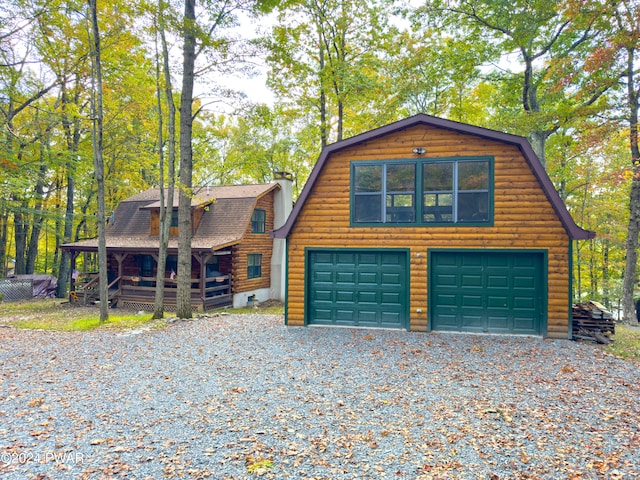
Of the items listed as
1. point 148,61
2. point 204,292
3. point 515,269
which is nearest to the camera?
point 515,269

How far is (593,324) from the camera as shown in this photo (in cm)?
943

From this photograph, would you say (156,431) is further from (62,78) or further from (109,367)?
(62,78)

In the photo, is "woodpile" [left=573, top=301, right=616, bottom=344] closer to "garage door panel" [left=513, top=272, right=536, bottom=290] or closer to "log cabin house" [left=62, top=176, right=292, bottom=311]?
"garage door panel" [left=513, top=272, right=536, bottom=290]

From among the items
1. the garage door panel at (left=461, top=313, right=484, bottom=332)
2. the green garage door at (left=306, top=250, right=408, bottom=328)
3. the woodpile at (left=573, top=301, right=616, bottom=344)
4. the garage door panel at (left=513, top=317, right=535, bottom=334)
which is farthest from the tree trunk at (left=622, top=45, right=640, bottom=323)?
the green garage door at (left=306, top=250, right=408, bottom=328)

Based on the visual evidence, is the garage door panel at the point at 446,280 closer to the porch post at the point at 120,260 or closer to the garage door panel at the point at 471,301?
the garage door panel at the point at 471,301

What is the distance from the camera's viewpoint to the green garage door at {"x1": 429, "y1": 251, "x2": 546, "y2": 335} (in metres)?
9.51

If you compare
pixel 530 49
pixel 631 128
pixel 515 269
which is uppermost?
pixel 530 49

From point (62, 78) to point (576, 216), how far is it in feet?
93.3

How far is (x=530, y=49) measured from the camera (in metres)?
14.9

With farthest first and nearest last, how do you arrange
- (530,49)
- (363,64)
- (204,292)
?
(363,64) → (204,292) → (530,49)

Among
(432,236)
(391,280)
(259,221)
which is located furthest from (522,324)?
(259,221)

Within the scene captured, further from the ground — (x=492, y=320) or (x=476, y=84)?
(x=476, y=84)

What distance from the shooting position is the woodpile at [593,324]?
30.3 feet

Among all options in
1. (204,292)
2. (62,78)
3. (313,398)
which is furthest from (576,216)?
(62,78)
